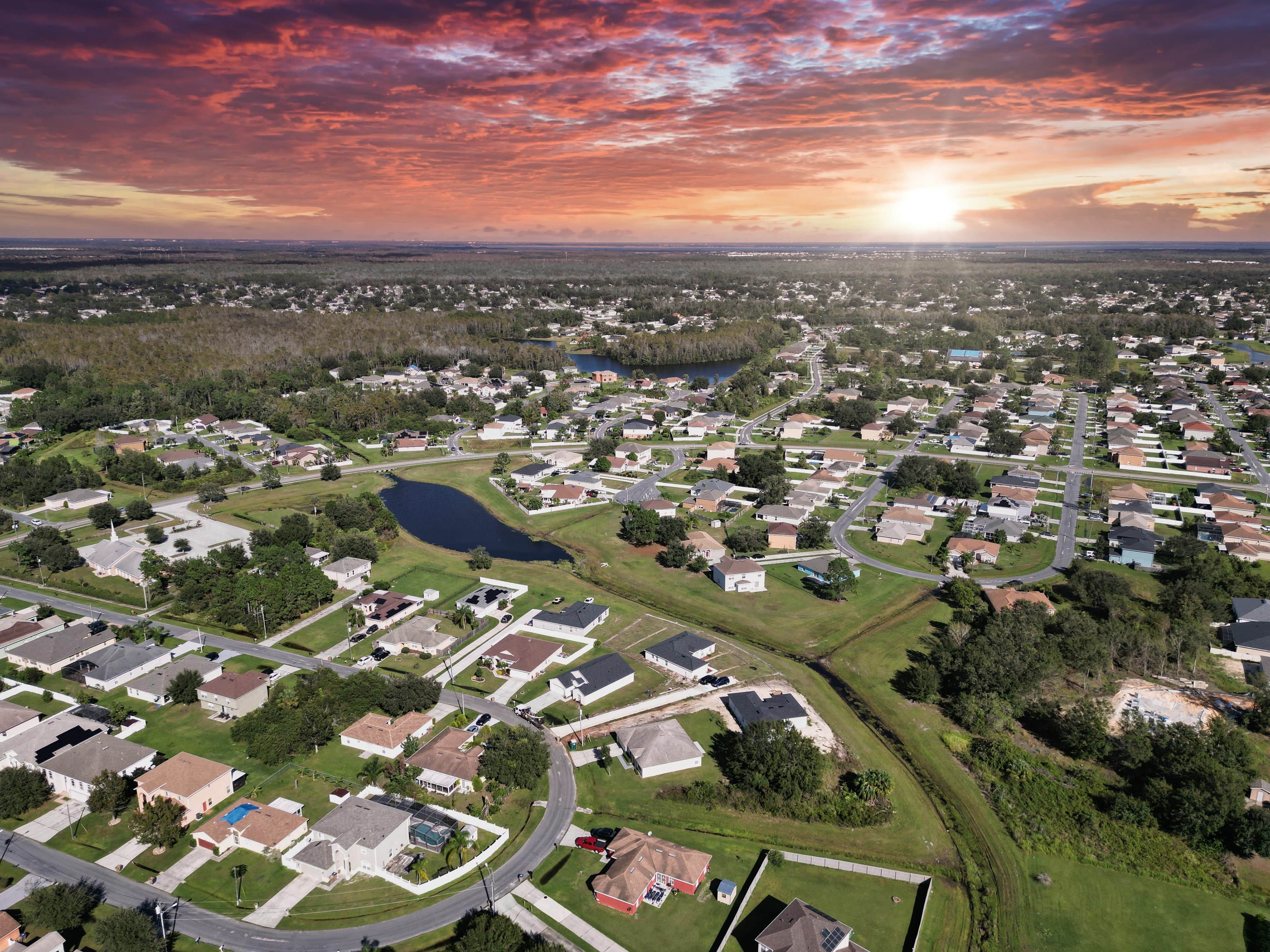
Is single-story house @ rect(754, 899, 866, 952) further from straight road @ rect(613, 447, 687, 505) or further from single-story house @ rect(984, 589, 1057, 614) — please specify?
straight road @ rect(613, 447, 687, 505)

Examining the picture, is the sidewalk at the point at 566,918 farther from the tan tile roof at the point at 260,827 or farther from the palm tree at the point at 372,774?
the tan tile roof at the point at 260,827

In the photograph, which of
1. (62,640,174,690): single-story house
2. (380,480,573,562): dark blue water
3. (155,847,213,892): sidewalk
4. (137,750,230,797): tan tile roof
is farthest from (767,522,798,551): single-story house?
(155,847,213,892): sidewalk

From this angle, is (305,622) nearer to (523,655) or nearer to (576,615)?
(523,655)

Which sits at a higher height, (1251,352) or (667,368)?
(1251,352)

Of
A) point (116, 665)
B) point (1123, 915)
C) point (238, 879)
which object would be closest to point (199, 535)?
point (116, 665)

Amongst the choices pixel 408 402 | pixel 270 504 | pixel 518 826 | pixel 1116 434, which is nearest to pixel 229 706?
pixel 518 826
